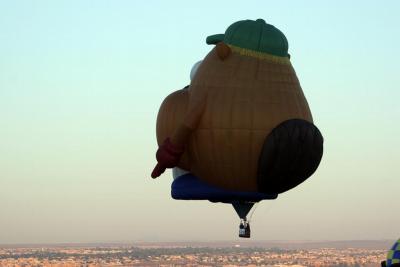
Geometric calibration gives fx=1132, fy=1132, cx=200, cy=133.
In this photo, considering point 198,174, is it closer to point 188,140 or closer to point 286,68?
point 188,140

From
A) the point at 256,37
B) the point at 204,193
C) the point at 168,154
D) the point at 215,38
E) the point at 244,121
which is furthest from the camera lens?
the point at 215,38

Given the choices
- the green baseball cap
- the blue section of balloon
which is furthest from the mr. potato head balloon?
the blue section of balloon

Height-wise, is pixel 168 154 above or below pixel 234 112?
below

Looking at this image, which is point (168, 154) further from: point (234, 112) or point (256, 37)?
point (256, 37)

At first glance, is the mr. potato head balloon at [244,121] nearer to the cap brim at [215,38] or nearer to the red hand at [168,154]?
the red hand at [168,154]

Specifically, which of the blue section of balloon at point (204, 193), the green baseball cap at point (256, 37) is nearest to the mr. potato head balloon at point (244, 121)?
the green baseball cap at point (256, 37)

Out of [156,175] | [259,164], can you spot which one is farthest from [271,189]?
[156,175]

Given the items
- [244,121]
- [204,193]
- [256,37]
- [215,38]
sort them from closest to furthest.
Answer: [244,121] < [256,37] < [204,193] < [215,38]

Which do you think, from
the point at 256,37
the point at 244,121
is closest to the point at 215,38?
the point at 256,37
